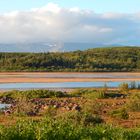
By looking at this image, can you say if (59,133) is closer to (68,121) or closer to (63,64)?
→ (68,121)

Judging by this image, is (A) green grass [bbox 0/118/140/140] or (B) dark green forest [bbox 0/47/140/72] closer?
(A) green grass [bbox 0/118/140/140]

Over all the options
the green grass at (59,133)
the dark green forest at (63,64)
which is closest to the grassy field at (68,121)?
the green grass at (59,133)

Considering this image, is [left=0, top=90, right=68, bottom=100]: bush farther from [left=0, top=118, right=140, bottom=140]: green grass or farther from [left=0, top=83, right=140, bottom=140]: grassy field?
[left=0, top=118, right=140, bottom=140]: green grass

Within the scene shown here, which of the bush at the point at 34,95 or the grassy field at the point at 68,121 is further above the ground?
the grassy field at the point at 68,121

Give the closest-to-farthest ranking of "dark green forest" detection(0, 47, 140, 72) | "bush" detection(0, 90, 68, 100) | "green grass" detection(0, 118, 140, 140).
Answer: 1. "green grass" detection(0, 118, 140, 140)
2. "bush" detection(0, 90, 68, 100)
3. "dark green forest" detection(0, 47, 140, 72)

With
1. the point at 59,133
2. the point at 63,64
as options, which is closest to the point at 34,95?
the point at 59,133

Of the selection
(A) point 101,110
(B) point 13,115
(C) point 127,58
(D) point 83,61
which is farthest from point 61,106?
(C) point 127,58

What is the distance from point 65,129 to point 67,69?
7492cm

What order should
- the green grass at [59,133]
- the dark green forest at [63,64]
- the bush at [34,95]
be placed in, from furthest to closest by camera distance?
the dark green forest at [63,64] < the bush at [34,95] < the green grass at [59,133]

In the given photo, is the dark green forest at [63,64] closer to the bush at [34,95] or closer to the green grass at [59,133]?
the bush at [34,95]

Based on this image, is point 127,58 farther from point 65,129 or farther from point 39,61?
point 65,129

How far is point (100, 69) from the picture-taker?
93.5 meters

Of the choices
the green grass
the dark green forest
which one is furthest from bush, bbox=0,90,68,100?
the dark green forest

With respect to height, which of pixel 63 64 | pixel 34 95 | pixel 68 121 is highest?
pixel 68 121
